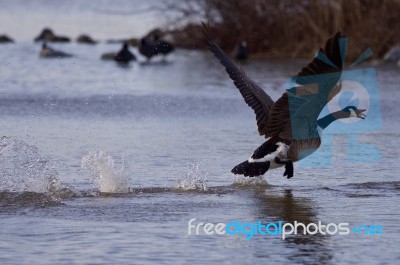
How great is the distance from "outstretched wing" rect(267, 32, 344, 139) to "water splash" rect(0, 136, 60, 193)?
6.28 ft

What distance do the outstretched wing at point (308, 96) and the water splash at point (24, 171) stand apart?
191cm

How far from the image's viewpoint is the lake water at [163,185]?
6746 millimetres

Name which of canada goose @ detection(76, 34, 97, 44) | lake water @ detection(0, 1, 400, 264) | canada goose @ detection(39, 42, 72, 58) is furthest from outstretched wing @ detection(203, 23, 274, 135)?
canada goose @ detection(76, 34, 97, 44)

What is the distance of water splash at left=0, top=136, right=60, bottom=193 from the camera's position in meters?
8.70

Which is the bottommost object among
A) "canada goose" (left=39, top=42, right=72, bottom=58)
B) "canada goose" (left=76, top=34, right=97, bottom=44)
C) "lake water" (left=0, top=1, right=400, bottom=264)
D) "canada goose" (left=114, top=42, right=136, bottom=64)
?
"lake water" (left=0, top=1, right=400, bottom=264)

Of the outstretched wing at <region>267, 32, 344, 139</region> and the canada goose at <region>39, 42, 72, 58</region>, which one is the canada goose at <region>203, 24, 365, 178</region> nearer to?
the outstretched wing at <region>267, 32, 344, 139</region>

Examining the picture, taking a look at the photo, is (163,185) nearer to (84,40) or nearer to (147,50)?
(147,50)

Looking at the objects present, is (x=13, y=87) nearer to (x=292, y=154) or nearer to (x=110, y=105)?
(x=110, y=105)

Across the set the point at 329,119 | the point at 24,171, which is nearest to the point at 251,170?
the point at 329,119

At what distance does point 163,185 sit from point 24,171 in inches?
47.6

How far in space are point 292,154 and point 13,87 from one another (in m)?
8.74

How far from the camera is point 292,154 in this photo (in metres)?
8.91

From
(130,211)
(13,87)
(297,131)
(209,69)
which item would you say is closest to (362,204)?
(297,131)

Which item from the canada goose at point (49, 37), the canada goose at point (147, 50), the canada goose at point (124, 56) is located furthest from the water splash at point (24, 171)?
the canada goose at point (49, 37)
